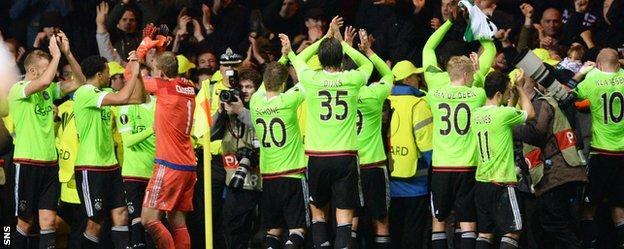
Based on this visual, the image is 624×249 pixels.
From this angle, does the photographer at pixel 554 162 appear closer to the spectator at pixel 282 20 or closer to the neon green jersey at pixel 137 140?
the neon green jersey at pixel 137 140

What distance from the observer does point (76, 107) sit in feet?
47.4

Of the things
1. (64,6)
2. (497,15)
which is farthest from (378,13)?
(64,6)

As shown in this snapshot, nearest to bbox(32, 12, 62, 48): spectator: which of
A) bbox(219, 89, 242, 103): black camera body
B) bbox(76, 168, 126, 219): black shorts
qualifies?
bbox(76, 168, 126, 219): black shorts

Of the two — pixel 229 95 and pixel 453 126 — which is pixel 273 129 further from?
pixel 453 126

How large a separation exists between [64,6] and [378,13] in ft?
15.5

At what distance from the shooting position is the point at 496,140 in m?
13.6

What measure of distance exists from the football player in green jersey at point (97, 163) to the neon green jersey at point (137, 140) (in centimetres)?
18

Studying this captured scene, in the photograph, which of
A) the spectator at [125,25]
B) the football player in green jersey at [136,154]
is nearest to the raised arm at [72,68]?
the football player in green jersey at [136,154]

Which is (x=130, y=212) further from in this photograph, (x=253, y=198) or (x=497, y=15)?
(x=497, y=15)

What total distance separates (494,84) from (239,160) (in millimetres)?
3134

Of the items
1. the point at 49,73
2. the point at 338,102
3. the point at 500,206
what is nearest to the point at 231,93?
the point at 338,102

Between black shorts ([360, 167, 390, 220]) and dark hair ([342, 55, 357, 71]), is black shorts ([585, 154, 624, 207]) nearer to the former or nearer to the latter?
black shorts ([360, 167, 390, 220])

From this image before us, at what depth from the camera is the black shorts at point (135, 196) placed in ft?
48.8

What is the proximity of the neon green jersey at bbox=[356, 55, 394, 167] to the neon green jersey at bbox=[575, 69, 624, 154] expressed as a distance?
2.55 m
